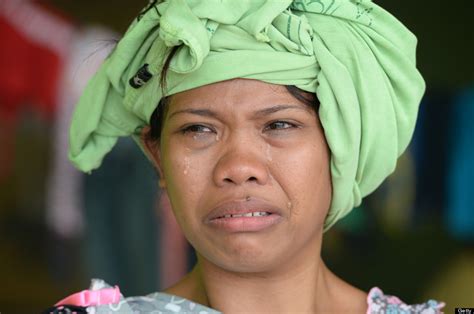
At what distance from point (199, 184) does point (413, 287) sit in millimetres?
2504

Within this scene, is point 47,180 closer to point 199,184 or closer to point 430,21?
point 430,21

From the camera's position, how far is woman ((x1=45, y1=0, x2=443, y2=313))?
6.59 feet

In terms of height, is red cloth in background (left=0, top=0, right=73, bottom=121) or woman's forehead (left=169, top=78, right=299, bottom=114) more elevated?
woman's forehead (left=169, top=78, right=299, bottom=114)

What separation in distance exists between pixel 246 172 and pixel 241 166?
0.06 feet

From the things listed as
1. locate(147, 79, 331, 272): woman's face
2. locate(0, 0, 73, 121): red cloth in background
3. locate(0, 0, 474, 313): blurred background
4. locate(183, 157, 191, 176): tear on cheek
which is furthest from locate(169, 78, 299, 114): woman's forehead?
locate(0, 0, 73, 121): red cloth in background

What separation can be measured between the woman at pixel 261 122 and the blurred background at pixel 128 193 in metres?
2.00

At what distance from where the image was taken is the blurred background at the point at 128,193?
4207 millimetres

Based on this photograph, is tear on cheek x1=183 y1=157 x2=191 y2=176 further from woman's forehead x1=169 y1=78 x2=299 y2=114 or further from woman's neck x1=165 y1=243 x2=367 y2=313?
woman's neck x1=165 y1=243 x2=367 y2=313

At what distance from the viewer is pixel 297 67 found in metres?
2.04

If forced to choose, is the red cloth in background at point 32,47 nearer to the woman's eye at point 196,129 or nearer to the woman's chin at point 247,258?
the woman's eye at point 196,129

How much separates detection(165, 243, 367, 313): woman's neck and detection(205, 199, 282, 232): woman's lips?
0.22 m

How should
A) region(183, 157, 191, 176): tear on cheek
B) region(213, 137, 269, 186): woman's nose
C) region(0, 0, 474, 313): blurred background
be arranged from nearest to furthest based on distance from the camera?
1. region(213, 137, 269, 186): woman's nose
2. region(183, 157, 191, 176): tear on cheek
3. region(0, 0, 474, 313): blurred background

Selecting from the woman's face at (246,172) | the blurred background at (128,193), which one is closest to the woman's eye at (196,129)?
the woman's face at (246,172)

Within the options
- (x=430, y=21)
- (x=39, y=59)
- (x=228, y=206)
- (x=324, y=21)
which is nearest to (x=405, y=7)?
(x=430, y=21)
